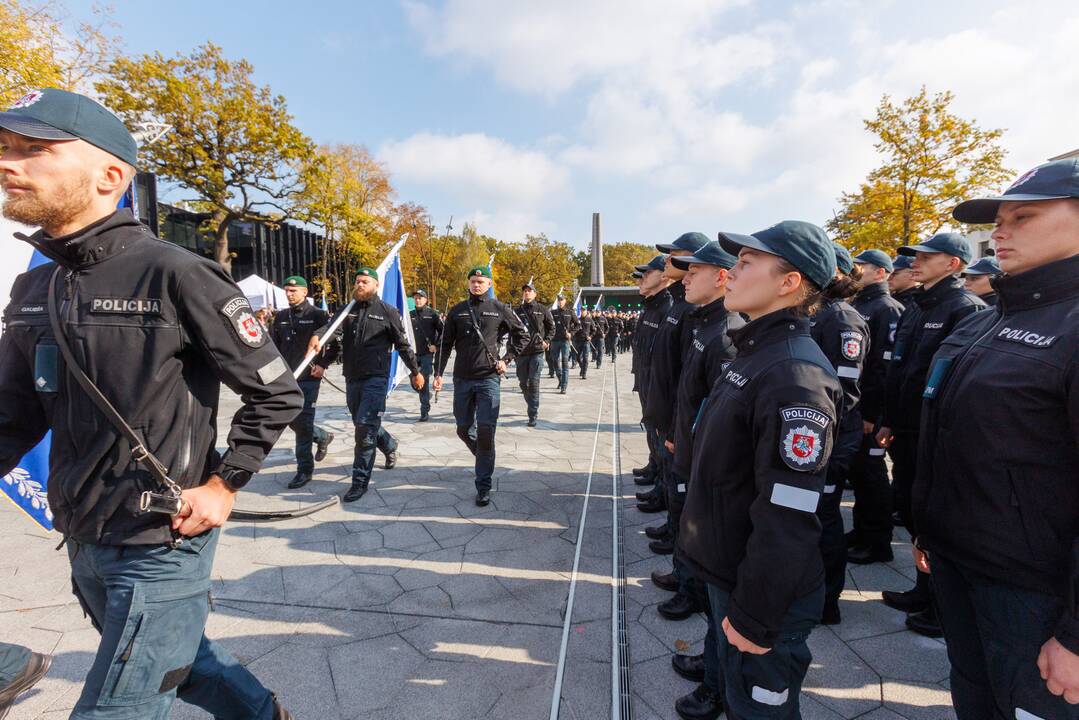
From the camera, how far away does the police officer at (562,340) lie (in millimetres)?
12148

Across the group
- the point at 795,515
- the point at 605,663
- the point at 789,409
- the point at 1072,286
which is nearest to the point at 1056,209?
the point at 1072,286

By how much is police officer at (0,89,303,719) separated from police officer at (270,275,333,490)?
12.7 ft

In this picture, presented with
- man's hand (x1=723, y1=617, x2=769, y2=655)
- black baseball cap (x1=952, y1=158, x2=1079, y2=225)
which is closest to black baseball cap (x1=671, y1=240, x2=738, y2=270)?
black baseball cap (x1=952, y1=158, x2=1079, y2=225)

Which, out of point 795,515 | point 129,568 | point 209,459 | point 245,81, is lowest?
point 129,568

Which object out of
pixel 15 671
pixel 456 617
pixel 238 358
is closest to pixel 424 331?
pixel 456 617

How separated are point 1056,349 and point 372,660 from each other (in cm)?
302

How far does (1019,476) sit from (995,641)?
1.63ft

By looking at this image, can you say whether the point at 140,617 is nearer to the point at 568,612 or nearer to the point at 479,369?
the point at 568,612

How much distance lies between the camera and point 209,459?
5.56 ft

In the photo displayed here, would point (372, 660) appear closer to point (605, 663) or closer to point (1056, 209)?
point (605, 663)

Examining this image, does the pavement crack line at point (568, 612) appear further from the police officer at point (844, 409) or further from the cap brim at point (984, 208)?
the cap brim at point (984, 208)

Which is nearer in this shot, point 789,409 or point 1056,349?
point 1056,349

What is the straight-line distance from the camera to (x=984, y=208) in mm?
1723

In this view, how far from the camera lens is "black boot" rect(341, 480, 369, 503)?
5.01 meters
